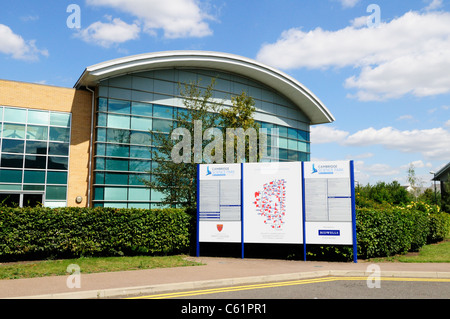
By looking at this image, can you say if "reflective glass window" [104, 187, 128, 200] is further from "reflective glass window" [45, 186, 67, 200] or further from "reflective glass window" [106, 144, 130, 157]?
"reflective glass window" [45, 186, 67, 200]

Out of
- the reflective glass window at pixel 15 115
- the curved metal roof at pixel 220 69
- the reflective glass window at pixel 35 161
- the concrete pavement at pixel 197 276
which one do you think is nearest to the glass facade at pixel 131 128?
the curved metal roof at pixel 220 69

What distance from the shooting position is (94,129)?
25.1 meters

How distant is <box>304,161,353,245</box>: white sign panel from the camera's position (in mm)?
12336

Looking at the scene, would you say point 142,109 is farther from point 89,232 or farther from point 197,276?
point 197,276

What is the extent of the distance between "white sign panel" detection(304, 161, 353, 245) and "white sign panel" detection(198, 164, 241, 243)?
232 cm

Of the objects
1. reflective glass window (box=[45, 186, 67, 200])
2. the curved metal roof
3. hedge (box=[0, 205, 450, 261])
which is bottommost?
hedge (box=[0, 205, 450, 261])

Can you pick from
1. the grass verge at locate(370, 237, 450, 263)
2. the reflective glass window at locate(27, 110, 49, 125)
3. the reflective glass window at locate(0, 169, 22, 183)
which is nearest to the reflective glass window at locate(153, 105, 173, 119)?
the reflective glass window at locate(27, 110, 49, 125)

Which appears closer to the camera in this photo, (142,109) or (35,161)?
(35,161)

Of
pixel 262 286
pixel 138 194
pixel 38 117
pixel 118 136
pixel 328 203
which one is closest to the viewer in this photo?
pixel 262 286

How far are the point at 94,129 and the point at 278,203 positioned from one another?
15870 mm

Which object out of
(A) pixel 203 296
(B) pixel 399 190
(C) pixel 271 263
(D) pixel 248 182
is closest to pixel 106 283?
(A) pixel 203 296

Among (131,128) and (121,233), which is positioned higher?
(131,128)

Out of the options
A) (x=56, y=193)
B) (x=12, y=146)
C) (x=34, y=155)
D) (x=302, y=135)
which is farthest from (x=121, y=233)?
(x=302, y=135)
